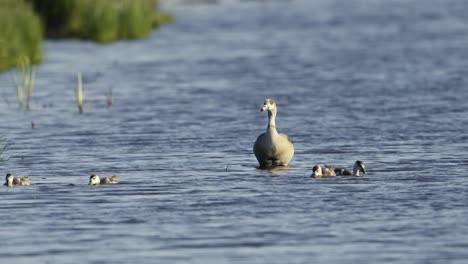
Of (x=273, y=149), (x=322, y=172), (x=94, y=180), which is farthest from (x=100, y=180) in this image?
(x=322, y=172)

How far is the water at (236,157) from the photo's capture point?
1530 cm

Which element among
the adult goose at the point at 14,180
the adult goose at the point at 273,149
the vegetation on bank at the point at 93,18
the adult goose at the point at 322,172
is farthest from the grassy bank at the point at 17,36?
the adult goose at the point at 322,172

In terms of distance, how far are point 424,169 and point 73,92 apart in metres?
17.8

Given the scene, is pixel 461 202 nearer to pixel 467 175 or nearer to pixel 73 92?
pixel 467 175

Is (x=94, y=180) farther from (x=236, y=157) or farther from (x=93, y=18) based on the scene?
(x=93, y=18)

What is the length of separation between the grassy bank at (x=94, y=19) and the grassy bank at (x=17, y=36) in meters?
8.88

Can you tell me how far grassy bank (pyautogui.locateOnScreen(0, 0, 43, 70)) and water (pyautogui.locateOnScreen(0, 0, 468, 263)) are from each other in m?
1.08

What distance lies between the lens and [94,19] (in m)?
58.4

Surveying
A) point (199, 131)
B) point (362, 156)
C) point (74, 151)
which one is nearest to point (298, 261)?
point (362, 156)

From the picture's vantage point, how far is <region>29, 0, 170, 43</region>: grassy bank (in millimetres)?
A: 57906

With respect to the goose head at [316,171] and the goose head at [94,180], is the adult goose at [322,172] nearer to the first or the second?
the goose head at [316,171]

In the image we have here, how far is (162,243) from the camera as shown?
1530 cm

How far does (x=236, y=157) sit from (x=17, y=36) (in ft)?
67.2

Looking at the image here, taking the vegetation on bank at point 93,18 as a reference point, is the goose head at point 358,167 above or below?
below
